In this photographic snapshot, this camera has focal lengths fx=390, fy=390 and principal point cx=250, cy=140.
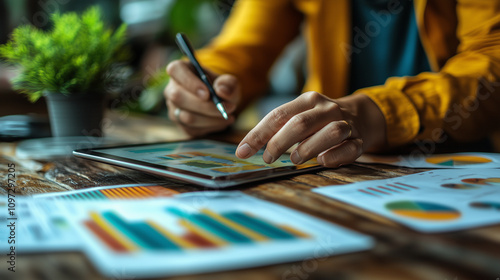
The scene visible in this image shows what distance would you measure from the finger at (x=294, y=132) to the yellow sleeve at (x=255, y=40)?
0.64 metres

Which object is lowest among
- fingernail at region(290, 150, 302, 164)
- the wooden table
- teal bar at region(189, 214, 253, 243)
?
the wooden table

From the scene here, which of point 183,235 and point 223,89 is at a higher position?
point 223,89

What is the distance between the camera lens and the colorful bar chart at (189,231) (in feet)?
0.89

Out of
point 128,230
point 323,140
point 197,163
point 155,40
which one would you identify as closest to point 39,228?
point 128,230

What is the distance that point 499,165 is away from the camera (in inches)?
22.2

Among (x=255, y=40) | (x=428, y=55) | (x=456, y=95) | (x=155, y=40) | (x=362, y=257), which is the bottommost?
(x=362, y=257)

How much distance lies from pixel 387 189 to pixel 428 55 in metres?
0.68

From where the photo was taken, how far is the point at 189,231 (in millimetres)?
295

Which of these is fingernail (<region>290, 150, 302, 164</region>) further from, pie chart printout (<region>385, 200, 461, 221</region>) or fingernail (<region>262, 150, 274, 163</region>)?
pie chart printout (<region>385, 200, 461, 221</region>)

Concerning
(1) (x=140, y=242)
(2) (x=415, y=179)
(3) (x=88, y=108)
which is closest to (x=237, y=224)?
(1) (x=140, y=242)

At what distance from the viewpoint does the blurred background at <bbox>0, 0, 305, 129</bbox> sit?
1.49m

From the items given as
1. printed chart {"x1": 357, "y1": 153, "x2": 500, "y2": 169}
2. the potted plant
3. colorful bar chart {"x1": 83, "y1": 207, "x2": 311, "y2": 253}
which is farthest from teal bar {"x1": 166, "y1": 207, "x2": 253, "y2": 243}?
the potted plant

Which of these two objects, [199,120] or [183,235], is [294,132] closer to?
[183,235]

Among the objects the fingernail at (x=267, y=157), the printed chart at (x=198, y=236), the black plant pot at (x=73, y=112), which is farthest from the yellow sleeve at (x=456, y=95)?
the black plant pot at (x=73, y=112)
